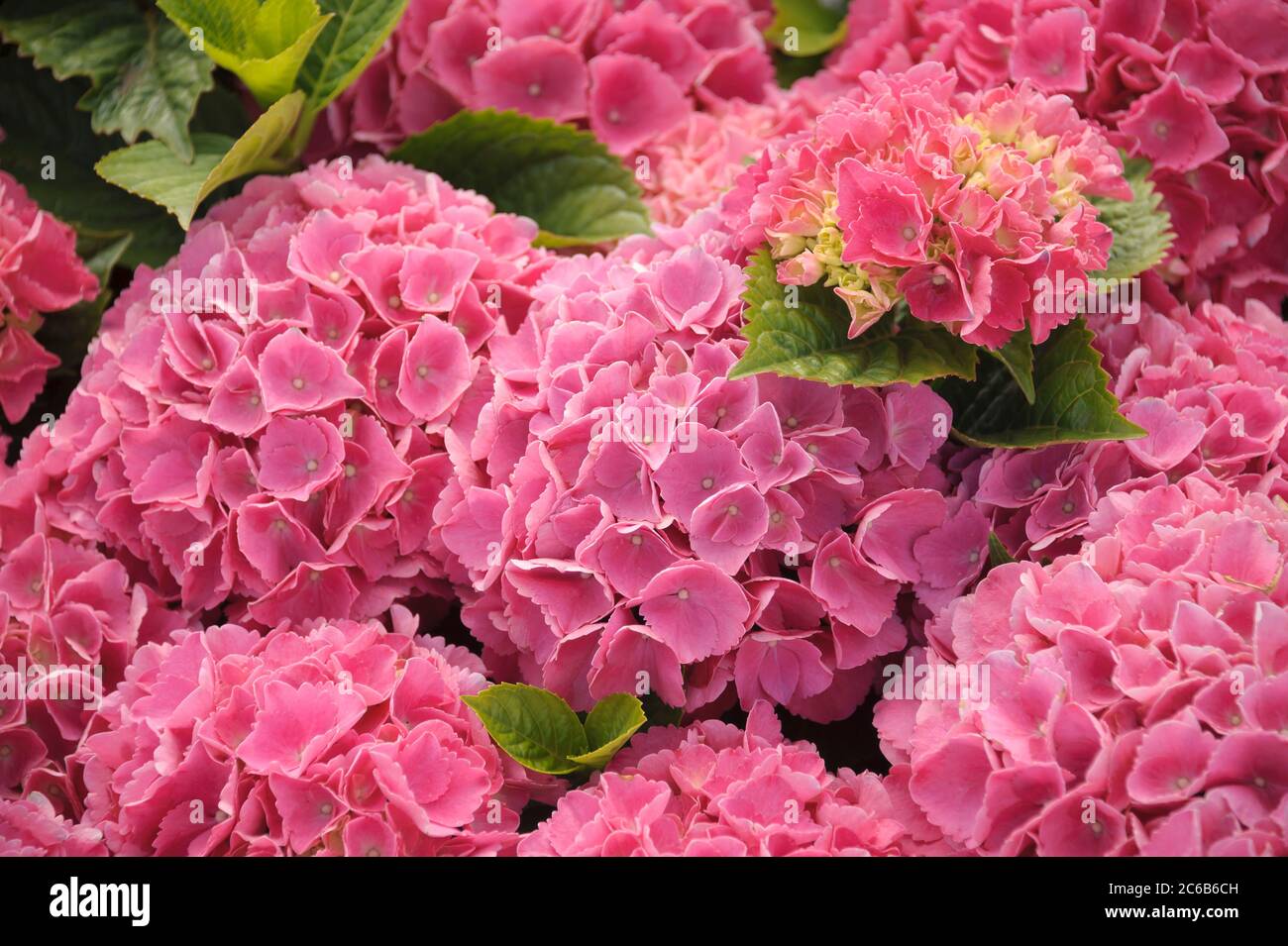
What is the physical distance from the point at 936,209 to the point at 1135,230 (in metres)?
0.34

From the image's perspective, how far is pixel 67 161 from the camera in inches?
57.4

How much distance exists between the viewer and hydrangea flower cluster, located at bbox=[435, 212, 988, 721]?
39.2 inches

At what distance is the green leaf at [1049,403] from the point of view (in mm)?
1027

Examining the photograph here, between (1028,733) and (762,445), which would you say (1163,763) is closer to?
(1028,733)

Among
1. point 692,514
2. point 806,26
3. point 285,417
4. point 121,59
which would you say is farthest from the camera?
point 806,26

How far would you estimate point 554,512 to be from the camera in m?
1.02

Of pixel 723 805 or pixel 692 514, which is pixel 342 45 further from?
pixel 723 805

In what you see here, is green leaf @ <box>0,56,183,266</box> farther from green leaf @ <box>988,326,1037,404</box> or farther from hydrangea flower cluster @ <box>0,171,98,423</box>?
green leaf @ <box>988,326,1037,404</box>

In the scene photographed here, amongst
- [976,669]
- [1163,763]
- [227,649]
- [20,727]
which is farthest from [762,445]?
[20,727]

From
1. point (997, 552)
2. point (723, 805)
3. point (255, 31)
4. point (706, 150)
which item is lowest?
point (723, 805)

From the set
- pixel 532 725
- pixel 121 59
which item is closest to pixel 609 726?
pixel 532 725

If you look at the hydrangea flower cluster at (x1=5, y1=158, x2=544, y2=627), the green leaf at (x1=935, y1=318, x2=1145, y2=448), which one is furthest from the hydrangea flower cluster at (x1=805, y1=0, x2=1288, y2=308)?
the hydrangea flower cluster at (x1=5, y1=158, x2=544, y2=627)

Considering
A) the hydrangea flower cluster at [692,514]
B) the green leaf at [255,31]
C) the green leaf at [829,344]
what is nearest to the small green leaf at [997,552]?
the hydrangea flower cluster at [692,514]

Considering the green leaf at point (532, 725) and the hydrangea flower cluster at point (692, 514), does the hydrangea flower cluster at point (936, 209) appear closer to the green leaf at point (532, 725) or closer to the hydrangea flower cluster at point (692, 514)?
the hydrangea flower cluster at point (692, 514)
